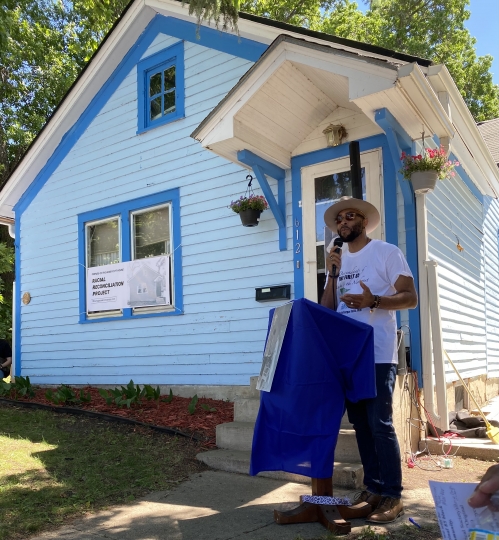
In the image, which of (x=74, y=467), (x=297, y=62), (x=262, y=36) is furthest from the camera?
(x=262, y=36)

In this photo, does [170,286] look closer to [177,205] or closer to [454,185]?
[177,205]

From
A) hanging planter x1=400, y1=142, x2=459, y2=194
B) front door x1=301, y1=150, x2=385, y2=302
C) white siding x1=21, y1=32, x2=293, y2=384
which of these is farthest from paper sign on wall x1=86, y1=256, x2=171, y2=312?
hanging planter x1=400, y1=142, x2=459, y2=194

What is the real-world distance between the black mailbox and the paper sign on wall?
1.64 m

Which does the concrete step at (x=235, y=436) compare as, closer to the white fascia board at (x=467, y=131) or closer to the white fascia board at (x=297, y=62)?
the white fascia board at (x=297, y=62)

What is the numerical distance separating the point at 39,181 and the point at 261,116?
5.87 metres

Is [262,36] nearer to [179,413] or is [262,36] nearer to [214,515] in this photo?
[179,413]

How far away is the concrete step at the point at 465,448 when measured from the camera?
5234 mm

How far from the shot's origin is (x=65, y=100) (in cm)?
984

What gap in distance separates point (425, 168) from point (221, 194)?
3.05 metres

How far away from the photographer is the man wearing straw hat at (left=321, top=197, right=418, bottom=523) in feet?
11.1

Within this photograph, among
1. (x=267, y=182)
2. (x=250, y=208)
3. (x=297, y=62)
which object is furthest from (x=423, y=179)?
(x=250, y=208)

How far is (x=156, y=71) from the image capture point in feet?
30.1

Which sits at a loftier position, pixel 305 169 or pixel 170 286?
pixel 305 169

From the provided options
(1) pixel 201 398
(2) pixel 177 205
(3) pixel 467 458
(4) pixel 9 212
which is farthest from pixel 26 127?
(3) pixel 467 458
